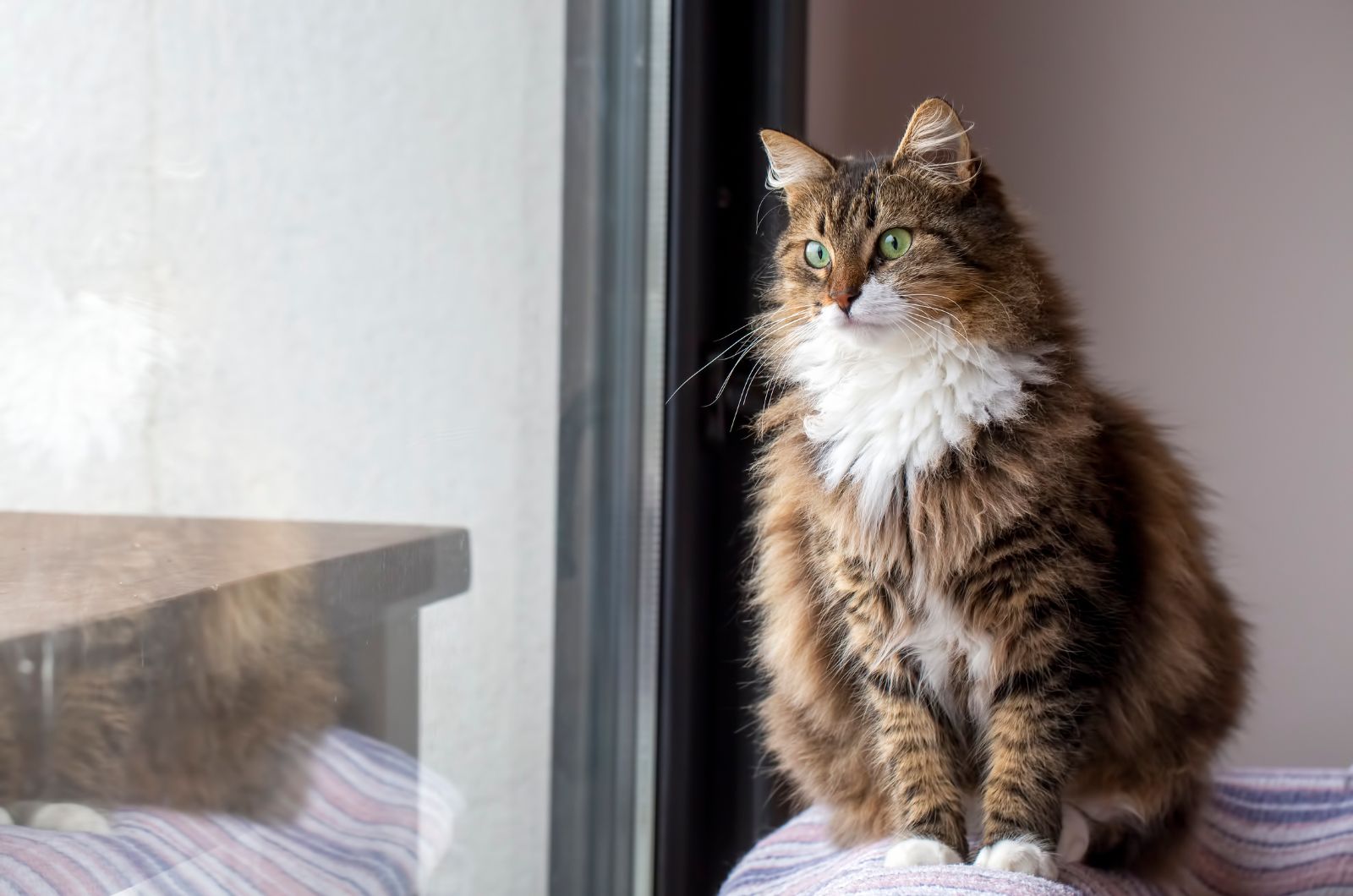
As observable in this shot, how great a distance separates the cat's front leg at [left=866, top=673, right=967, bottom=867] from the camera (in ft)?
3.54

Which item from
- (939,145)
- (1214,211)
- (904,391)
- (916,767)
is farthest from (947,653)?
(1214,211)

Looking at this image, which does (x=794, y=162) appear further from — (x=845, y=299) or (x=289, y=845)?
(x=289, y=845)

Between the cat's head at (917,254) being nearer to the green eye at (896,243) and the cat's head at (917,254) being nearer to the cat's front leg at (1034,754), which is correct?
the green eye at (896,243)

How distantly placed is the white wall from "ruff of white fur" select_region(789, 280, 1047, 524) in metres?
0.45

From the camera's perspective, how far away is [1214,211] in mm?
2018

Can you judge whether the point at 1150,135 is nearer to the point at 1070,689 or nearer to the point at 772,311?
the point at 772,311

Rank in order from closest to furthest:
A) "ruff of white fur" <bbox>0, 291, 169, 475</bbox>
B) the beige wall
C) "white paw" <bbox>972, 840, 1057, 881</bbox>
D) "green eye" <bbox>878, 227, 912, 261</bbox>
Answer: "ruff of white fur" <bbox>0, 291, 169, 475</bbox> → "white paw" <bbox>972, 840, 1057, 881</bbox> → "green eye" <bbox>878, 227, 912, 261</bbox> → the beige wall

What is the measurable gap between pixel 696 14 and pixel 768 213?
0.33 meters

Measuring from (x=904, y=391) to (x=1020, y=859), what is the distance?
44cm

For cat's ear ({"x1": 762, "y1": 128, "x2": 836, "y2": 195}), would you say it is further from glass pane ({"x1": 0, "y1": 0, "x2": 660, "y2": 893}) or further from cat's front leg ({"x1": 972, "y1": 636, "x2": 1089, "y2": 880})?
cat's front leg ({"x1": 972, "y1": 636, "x2": 1089, "y2": 880})

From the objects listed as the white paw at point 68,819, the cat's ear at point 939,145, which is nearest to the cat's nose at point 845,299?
the cat's ear at point 939,145

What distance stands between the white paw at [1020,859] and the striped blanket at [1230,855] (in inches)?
0.8

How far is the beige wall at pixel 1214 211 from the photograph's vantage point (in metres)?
1.97

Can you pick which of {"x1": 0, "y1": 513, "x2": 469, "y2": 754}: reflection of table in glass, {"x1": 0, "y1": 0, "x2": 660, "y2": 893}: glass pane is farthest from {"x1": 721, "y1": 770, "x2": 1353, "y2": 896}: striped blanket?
{"x1": 0, "y1": 513, "x2": 469, "y2": 754}: reflection of table in glass
